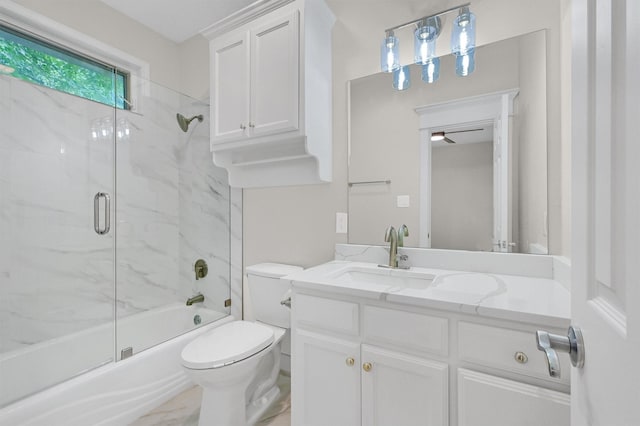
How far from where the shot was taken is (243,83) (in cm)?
175

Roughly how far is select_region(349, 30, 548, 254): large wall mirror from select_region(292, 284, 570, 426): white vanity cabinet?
0.60 meters

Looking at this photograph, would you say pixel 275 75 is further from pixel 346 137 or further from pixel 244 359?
pixel 244 359

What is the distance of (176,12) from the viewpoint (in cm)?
217

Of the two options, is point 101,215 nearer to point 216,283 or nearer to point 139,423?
point 216,283

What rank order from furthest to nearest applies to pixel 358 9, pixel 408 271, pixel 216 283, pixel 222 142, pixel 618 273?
1. pixel 216 283
2. pixel 222 142
3. pixel 358 9
4. pixel 408 271
5. pixel 618 273

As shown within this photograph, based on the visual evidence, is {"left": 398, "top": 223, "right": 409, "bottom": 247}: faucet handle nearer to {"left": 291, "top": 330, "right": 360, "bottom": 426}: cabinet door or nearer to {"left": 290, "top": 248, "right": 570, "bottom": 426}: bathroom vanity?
{"left": 290, "top": 248, "right": 570, "bottom": 426}: bathroom vanity

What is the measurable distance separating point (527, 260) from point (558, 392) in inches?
23.9

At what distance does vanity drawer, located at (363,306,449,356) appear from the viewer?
983mm

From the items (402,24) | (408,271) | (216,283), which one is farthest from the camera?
(216,283)

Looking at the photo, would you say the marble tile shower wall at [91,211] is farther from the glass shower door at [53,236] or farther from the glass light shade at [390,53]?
the glass light shade at [390,53]

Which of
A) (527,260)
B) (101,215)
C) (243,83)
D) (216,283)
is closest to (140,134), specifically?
(101,215)

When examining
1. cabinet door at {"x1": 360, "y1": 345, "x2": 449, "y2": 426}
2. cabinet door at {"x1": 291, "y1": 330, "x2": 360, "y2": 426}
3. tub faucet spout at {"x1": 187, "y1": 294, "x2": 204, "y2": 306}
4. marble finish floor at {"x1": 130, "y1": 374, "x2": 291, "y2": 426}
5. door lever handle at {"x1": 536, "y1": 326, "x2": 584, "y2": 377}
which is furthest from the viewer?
tub faucet spout at {"x1": 187, "y1": 294, "x2": 204, "y2": 306}

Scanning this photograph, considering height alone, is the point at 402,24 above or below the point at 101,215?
above

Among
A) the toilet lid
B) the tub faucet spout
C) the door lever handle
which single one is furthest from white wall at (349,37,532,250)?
the tub faucet spout
